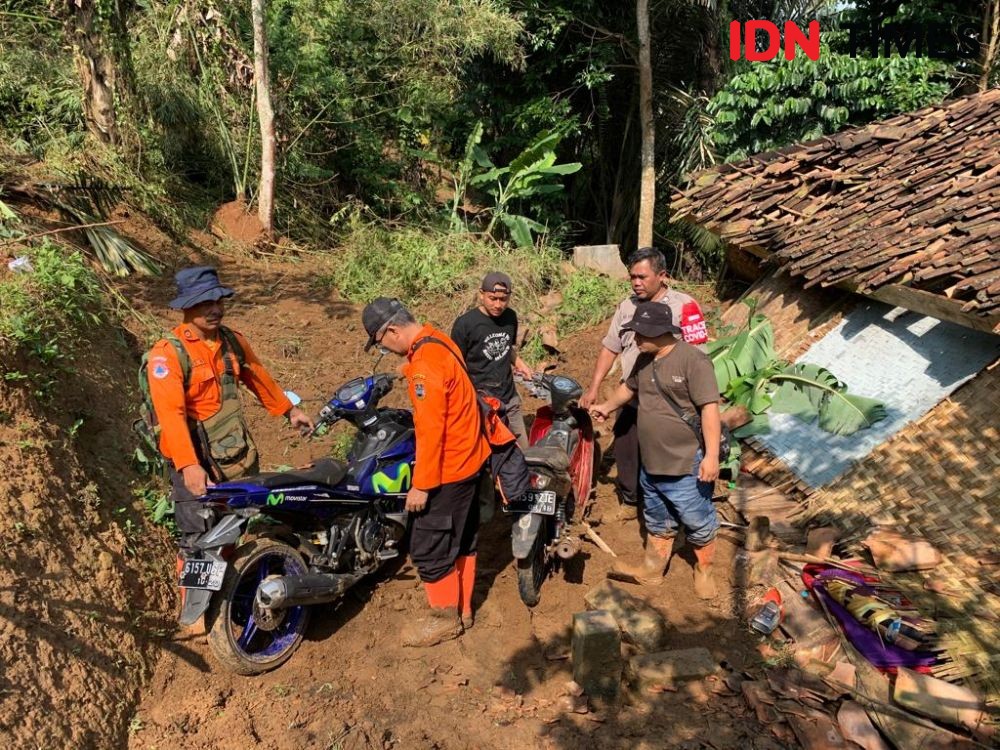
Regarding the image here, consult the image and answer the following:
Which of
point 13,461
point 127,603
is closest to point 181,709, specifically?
point 127,603

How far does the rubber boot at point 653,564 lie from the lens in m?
4.26

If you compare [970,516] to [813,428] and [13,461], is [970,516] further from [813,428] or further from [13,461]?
[13,461]

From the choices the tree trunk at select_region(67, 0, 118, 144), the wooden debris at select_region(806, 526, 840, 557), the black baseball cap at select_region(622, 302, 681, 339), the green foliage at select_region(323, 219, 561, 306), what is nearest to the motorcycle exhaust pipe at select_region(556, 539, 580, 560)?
the black baseball cap at select_region(622, 302, 681, 339)

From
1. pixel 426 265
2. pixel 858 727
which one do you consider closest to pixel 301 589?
pixel 858 727

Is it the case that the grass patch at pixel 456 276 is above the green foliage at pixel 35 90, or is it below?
below

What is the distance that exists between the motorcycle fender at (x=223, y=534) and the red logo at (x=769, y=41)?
1081 centimetres

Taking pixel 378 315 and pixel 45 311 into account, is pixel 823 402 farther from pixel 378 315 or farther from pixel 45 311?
pixel 45 311

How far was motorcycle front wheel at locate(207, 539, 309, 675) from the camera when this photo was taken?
320 cm

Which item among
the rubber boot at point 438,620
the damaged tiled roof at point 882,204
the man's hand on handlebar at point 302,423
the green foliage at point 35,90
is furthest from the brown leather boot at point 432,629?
the green foliage at point 35,90

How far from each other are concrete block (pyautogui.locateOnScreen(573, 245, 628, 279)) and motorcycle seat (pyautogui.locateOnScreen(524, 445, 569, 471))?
626 centimetres

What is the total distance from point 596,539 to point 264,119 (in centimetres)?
698

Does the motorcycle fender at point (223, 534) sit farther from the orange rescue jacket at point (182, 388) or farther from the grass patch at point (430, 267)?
the grass patch at point (430, 267)

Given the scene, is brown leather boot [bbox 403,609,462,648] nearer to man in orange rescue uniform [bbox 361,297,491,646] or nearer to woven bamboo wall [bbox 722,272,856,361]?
man in orange rescue uniform [bbox 361,297,491,646]

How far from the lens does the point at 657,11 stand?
39.4 ft
